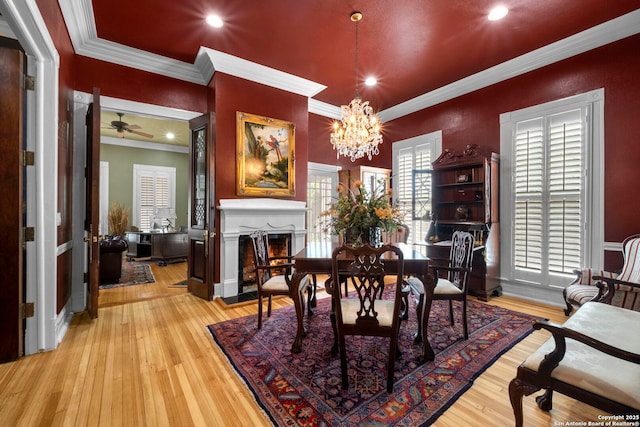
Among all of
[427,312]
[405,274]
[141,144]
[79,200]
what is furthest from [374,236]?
[141,144]

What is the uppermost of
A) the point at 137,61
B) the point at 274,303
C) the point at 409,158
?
the point at 137,61

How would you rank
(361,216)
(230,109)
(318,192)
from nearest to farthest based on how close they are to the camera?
(361,216)
(230,109)
(318,192)

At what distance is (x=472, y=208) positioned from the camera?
13.9 ft

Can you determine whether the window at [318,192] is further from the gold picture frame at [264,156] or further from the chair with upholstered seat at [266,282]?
the chair with upholstered seat at [266,282]

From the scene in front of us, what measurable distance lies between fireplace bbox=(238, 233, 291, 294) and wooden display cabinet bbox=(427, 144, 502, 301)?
88.0 inches

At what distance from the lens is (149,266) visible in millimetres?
5949

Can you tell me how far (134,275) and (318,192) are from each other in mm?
3794

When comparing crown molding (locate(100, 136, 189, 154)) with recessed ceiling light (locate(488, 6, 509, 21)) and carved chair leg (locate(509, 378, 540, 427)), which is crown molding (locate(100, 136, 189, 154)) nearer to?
recessed ceiling light (locate(488, 6, 509, 21))

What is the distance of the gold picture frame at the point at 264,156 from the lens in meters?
3.96

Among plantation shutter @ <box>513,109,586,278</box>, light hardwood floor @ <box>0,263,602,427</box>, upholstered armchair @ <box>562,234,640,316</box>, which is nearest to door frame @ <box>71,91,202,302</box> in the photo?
light hardwood floor @ <box>0,263,602,427</box>

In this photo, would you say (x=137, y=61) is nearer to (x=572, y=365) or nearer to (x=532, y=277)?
(x=572, y=365)

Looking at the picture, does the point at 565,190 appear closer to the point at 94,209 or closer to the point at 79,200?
the point at 94,209

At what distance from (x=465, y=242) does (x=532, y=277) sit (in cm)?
172

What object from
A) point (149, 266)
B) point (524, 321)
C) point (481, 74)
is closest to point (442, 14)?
point (481, 74)
